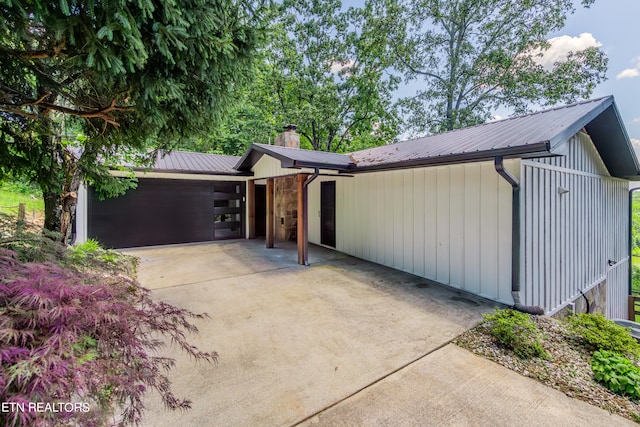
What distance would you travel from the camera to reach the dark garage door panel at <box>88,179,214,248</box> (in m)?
7.91

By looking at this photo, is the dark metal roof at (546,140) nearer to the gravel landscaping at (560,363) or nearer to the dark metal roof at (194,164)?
the gravel landscaping at (560,363)

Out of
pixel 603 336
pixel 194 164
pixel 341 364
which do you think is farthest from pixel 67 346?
pixel 194 164

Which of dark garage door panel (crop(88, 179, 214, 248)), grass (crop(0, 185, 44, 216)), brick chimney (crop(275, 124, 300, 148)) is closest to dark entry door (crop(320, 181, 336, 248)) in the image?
brick chimney (crop(275, 124, 300, 148))

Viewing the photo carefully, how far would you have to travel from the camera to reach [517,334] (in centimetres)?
313

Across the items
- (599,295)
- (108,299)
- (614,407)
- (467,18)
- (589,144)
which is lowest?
(599,295)

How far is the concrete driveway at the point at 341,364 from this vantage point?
6.93 ft

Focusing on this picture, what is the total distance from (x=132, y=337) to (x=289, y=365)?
1.68 metres

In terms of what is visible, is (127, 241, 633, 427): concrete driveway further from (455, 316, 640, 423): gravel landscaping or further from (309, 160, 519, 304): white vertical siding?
(309, 160, 519, 304): white vertical siding

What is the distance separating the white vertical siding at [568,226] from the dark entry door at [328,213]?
4954 millimetres

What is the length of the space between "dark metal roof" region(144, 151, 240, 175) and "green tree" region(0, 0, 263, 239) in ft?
12.6

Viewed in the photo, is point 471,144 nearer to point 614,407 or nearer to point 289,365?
point 614,407

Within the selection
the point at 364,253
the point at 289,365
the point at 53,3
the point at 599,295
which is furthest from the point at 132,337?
the point at 599,295

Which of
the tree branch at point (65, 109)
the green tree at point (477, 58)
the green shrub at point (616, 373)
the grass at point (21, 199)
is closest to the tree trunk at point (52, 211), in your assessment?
the tree branch at point (65, 109)

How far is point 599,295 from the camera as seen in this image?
6910 mm
